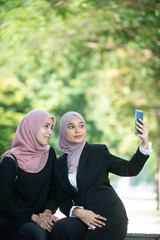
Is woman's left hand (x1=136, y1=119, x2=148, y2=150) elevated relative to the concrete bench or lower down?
elevated

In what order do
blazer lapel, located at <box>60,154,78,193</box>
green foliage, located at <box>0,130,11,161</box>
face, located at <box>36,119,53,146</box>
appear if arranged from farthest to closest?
green foliage, located at <box>0,130,11,161</box>, face, located at <box>36,119,53,146</box>, blazer lapel, located at <box>60,154,78,193</box>

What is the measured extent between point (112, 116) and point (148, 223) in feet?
37.7

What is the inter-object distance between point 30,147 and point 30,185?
0.37 m

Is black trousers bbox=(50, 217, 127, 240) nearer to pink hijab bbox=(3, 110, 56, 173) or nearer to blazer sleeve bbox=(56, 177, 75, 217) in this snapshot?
blazer sleeve bbox=(56, 177, 75, 217)

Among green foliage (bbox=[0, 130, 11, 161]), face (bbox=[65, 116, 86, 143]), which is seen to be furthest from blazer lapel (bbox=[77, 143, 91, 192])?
green foliage (bbox=[0, 130, 11, 161])

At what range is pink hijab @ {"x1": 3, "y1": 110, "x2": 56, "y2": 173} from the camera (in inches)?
188

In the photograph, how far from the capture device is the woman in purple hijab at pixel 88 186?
451cm

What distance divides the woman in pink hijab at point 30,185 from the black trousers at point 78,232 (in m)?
0.13

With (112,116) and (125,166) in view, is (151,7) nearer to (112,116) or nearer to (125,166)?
(125,166)

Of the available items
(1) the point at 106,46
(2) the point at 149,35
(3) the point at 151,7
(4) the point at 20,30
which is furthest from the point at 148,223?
(1) the point at 106,46

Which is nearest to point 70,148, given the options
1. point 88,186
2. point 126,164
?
point 88,186

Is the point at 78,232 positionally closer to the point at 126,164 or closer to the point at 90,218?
the point at 90,218

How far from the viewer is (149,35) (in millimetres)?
13734

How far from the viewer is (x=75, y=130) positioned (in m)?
4.83
